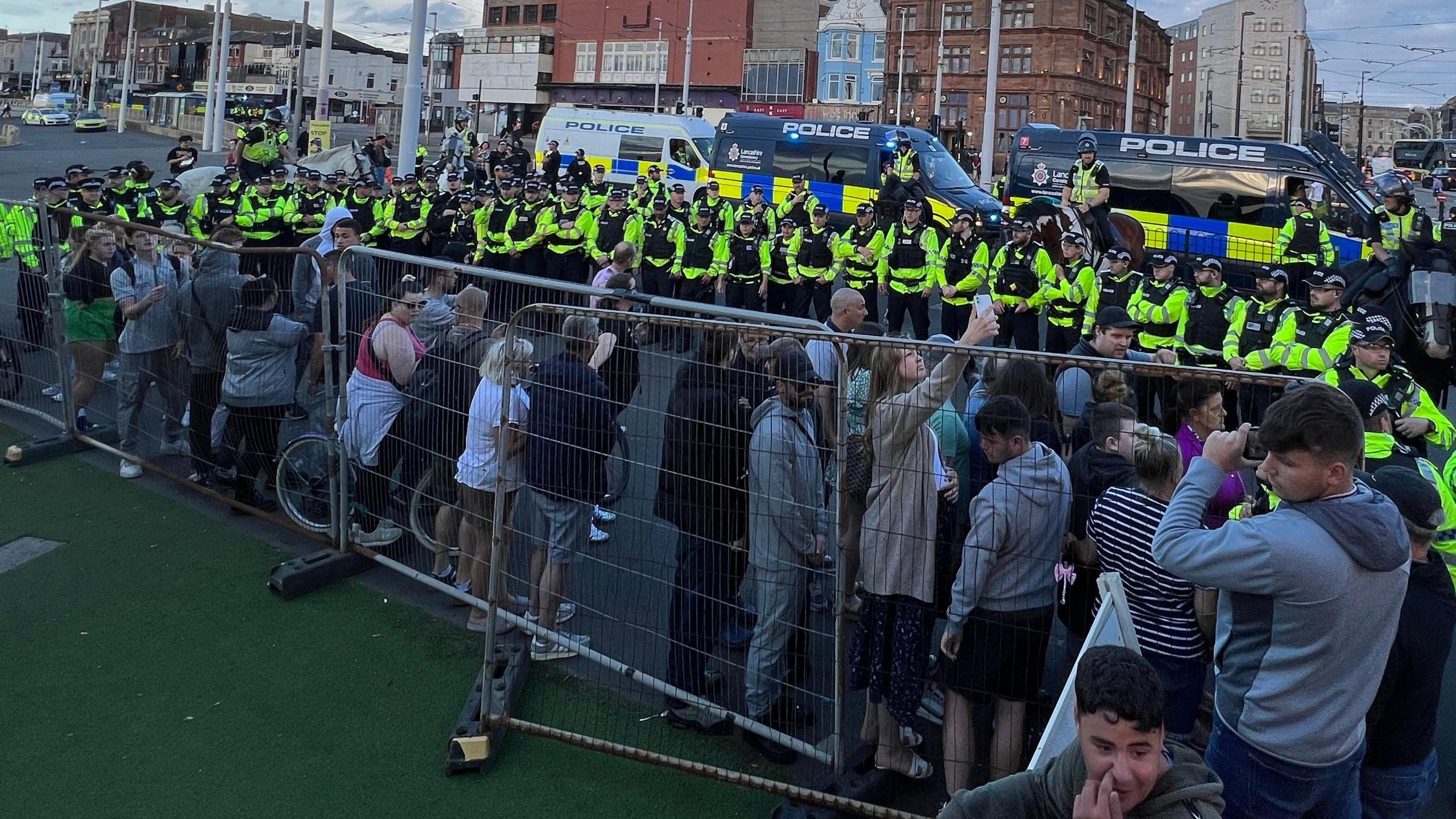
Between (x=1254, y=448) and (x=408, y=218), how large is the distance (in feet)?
50.4

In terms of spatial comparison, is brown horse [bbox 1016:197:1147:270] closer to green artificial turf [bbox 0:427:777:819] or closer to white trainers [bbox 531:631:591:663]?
white trainers [bbox 531:631:591:663]

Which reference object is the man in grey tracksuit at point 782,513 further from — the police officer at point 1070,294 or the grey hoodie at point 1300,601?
the police officer at point 1070,294

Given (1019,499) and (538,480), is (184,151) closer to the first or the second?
(538,480)

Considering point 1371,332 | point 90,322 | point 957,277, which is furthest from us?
point 957,277

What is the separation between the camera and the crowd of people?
9.23ft

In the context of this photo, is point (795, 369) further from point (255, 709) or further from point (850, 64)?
point (850, 64)

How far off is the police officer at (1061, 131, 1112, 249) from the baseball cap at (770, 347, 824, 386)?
12.6m

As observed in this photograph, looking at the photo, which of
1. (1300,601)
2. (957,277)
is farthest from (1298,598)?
(957,277)

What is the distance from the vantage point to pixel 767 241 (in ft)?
50.0

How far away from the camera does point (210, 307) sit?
729 centimetres

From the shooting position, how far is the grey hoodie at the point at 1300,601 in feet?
9.08

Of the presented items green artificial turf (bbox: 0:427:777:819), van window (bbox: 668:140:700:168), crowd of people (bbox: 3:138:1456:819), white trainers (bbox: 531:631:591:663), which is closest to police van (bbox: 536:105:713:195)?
van window (bbox: 668:140:700:168)

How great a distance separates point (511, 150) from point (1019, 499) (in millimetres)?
26921

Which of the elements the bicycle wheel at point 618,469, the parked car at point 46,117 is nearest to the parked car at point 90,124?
the parked car at point 46,117
